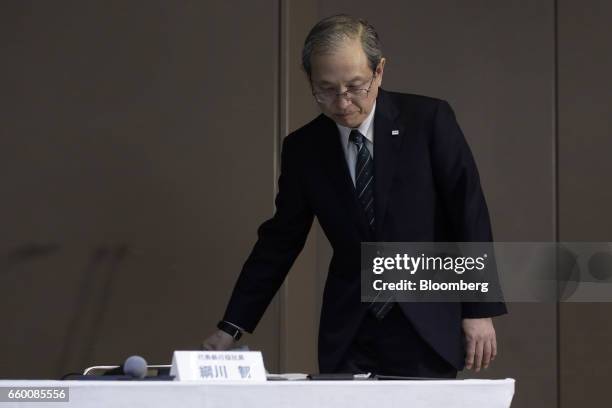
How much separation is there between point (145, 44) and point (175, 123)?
1.03 ft

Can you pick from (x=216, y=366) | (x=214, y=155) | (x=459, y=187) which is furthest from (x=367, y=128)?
(x=214, y=155)

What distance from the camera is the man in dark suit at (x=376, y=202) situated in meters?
2.48

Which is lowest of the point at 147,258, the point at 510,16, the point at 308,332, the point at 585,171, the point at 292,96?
the point at 308,332

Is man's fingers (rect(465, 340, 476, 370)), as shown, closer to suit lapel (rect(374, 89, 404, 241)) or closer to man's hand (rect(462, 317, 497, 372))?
man's hand (rect(462, 317, 497, 372))

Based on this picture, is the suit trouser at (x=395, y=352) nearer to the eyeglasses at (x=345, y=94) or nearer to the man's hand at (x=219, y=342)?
the man's hand at (x=219, y=342)

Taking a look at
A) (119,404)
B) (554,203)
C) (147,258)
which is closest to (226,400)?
(119,404)

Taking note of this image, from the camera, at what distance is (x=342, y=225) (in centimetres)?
260

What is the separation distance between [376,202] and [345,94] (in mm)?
274

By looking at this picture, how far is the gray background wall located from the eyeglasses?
1480 millimetres

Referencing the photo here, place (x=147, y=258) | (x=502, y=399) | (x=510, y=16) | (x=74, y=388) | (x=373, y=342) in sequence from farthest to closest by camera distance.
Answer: (x=510, y=16), (x=147, y=258), (x=373, y=342), (x=502, y=399), (x=74, y=388)

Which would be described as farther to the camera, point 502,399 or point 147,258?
point 147,258

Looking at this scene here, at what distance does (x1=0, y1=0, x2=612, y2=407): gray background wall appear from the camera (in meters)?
3.83

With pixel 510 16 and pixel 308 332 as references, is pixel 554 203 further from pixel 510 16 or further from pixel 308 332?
pixel 308 332

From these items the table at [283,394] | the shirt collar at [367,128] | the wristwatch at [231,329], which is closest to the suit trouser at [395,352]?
the wristwatch at [231,329]
